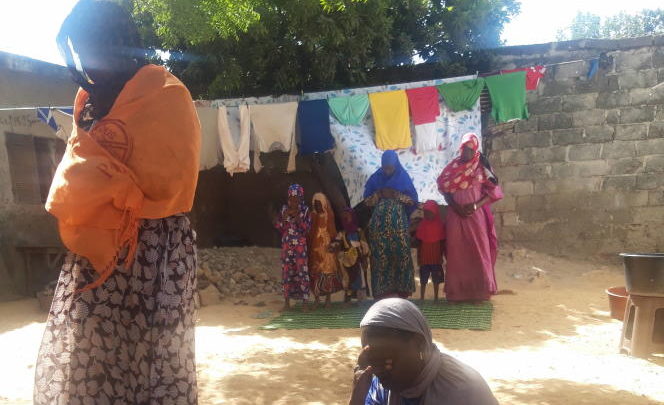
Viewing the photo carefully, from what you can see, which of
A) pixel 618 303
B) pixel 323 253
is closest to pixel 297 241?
pixel 323 253

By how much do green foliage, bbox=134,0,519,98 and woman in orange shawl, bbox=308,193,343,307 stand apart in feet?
9.20

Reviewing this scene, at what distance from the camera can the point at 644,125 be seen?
306 inches

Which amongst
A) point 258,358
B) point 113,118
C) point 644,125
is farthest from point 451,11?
point 113,118

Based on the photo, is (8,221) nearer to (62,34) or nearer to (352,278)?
(352,278)

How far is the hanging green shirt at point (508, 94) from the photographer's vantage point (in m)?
6.85

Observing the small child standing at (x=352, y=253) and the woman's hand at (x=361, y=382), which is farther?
the small child standing at (x=352, y=253)

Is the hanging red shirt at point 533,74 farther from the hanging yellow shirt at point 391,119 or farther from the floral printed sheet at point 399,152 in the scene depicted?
the hanging yellow shirt at point 391,119

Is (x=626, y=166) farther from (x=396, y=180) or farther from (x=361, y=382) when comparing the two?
(x=361, y=382)

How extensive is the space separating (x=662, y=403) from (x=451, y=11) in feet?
24.1

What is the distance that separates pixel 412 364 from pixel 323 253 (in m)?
4.69

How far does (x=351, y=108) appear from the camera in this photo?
7086mm

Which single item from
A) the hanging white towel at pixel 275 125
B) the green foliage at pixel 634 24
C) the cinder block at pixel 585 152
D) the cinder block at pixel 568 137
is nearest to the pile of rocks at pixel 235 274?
the hanging white towel at pixel 275 125

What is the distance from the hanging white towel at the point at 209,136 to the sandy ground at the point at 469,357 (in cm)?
213

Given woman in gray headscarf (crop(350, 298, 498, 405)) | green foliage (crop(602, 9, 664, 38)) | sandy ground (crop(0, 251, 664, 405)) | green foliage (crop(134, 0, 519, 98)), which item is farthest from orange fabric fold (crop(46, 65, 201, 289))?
green foliage (crop(602, 9, 664, 38))
